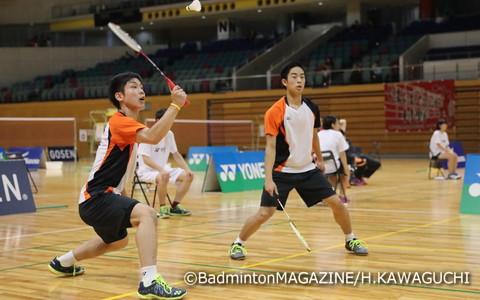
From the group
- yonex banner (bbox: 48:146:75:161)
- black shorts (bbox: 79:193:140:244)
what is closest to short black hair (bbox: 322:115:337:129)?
black shorts (bbox: 79:193:140:244)

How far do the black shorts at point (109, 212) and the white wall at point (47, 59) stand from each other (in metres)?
34.6

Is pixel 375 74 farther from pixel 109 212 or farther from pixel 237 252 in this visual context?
pixel 109 212

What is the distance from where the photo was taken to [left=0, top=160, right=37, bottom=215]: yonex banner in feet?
30.8

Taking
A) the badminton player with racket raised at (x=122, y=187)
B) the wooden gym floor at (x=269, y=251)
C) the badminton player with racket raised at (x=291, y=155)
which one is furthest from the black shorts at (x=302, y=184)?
the badminton player with racket raised at (x=122, y=187)

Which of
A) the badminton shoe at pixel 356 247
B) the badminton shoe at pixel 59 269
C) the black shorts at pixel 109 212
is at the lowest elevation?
the badminton shoe at pixel 356 247

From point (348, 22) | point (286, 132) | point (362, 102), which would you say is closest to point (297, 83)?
point (286, 132)

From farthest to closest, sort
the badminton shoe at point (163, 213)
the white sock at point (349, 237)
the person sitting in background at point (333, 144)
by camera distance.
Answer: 1. the person sitting in background at point (333, 144)
2. the badminton shoe at point (163, 213)
3. the white sock at point (349, 237)

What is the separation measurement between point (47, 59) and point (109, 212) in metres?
35.6

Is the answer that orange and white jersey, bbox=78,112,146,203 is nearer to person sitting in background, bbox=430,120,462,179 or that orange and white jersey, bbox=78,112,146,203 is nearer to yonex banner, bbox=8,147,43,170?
person sitting in background, bbox=430,120,462,179

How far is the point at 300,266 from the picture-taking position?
5.46 m

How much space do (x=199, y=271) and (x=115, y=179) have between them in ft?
3.81

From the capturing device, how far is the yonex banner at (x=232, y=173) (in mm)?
13211

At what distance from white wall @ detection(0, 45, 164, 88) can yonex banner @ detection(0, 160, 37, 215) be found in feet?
95.1

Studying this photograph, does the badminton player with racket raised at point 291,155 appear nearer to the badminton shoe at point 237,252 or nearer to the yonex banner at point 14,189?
the badminton shoe at point 237,252
